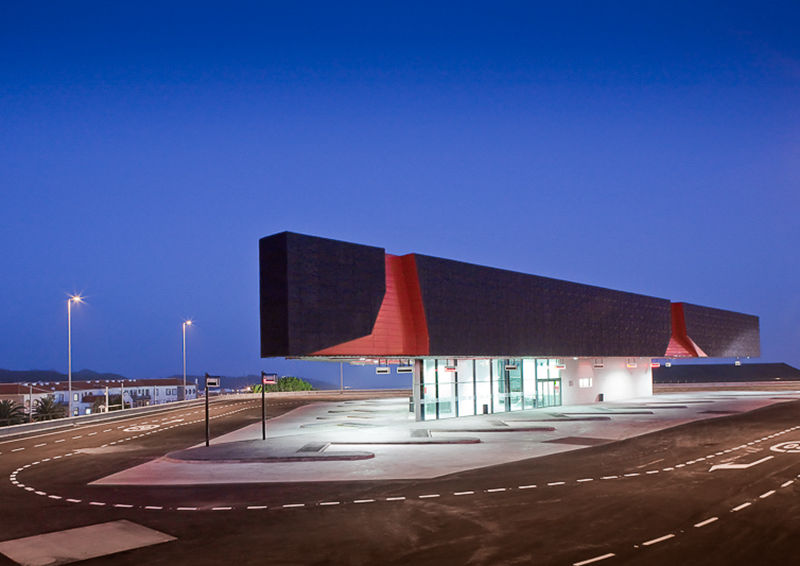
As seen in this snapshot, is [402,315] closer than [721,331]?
Yes

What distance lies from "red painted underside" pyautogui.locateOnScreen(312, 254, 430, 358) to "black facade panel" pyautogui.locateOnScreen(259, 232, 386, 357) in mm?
1782

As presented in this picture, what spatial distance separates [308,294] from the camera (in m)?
28.3

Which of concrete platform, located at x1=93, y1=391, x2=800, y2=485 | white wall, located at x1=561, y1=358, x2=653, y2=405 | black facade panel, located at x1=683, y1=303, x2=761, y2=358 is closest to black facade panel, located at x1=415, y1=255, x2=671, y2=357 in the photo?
white wall, located at x1=561, y1=358, x2=653, y2=405

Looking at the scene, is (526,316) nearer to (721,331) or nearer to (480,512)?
(480,512)

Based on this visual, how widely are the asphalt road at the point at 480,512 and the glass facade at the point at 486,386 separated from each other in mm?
16002

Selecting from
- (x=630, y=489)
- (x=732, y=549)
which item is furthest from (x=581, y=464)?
(x=732, y=549)

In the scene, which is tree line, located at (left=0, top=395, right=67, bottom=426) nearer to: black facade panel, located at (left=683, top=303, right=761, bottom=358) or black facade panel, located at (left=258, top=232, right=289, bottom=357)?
black facade panel, located at (left=258, top=232, right=289, bottom=357)

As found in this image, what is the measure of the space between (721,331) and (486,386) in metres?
37.9

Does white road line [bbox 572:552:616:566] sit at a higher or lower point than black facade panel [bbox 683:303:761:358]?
lower

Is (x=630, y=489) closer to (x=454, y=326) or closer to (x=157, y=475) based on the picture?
(x=157, y=475)

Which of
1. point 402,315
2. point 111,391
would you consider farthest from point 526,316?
point 111,391

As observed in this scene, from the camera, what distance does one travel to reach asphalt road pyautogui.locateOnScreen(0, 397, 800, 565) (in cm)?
1123

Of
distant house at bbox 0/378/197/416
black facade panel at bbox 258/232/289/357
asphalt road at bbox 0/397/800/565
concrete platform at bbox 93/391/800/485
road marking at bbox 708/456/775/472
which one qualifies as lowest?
distant house at bbox 0/378/197/416

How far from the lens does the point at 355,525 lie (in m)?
13.3
